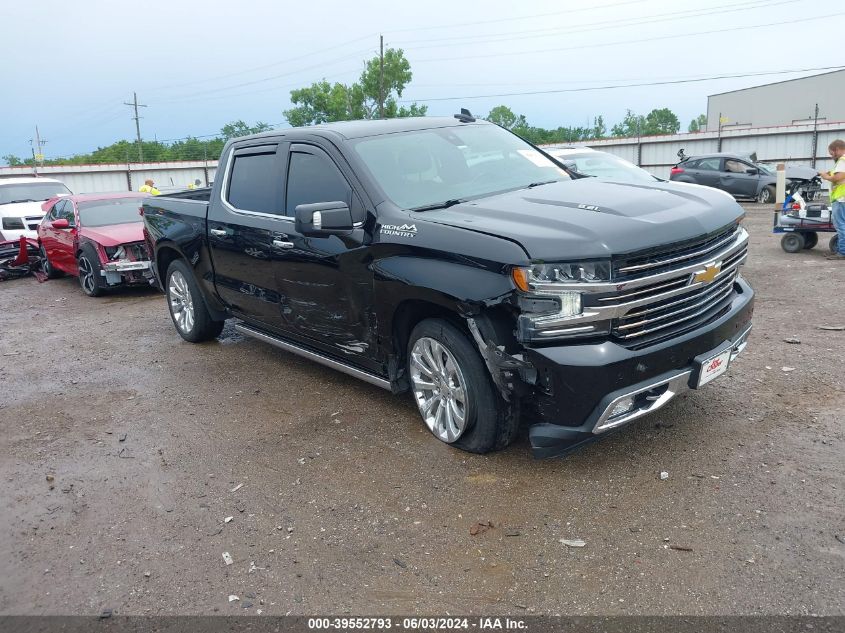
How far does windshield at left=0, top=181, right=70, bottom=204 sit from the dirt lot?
440 inches

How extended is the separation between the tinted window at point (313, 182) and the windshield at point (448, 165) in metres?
0.24

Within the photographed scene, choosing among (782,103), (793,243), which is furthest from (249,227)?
(782,103)

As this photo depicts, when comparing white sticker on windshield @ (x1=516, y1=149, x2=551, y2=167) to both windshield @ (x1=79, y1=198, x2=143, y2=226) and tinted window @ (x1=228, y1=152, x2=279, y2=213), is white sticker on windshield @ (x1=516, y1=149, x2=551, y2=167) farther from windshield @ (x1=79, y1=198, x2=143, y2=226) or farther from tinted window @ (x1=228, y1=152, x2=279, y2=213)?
windshield @ (x1=79, y1=198, x2=143, y2=226)

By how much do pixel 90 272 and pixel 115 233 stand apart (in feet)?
2.53

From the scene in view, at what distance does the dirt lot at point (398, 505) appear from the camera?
310 centimetres

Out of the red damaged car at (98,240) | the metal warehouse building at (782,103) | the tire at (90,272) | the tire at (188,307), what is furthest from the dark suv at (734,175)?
the metal warehouse building at (782,103)

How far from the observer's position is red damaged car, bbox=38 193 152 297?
10359mm

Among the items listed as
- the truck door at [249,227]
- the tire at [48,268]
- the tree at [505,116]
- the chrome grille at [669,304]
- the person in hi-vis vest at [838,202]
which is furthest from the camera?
the tree at [505,116]

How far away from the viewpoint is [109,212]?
37.1ft

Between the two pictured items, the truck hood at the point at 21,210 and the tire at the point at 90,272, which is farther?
the truck hood at the point at 21,210

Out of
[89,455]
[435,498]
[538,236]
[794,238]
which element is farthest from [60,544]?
[794,238]

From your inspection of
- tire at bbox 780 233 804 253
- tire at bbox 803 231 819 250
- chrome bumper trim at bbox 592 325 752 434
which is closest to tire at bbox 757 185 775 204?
tire at bbox 803 231 819 250

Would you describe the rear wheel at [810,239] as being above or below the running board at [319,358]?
above

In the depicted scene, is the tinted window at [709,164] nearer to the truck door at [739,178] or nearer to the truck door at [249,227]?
the truck door at [739,178]
